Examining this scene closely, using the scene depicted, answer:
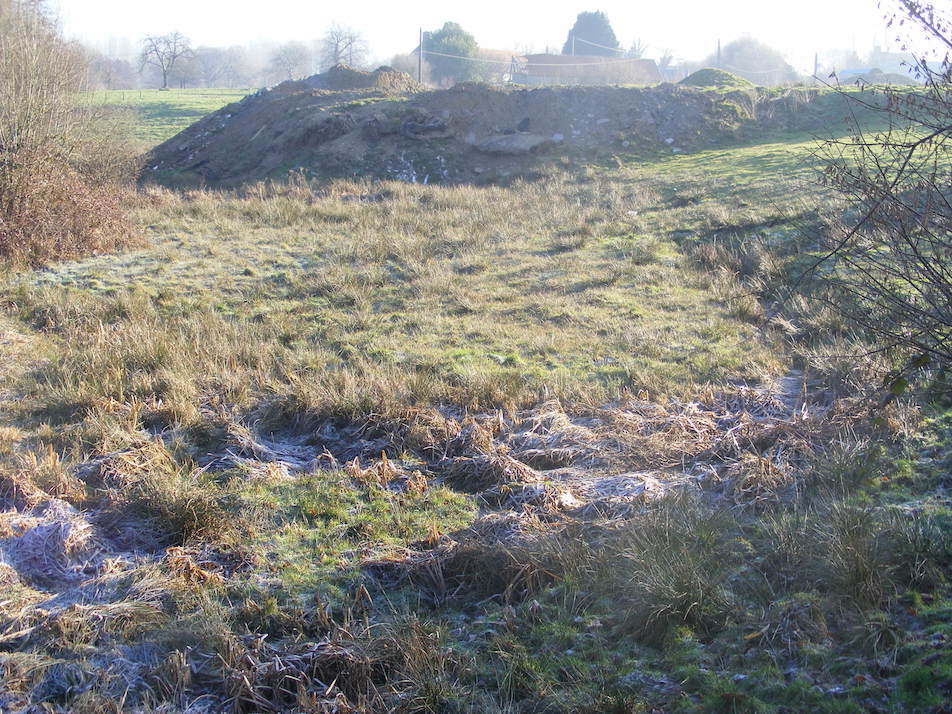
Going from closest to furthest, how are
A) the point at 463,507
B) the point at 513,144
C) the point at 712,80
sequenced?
the point at 463,507
the point at 513,144
the point at 712,80

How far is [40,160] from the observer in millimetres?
11148

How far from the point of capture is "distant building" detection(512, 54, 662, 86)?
54.2 metres

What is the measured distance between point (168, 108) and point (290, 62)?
33.9 meters

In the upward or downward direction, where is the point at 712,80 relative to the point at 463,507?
upward

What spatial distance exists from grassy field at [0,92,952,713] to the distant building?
48628mm

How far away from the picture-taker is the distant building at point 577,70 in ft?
178

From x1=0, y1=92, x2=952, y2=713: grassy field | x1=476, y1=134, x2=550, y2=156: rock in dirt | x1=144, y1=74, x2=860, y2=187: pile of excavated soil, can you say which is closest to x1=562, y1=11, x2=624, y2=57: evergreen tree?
x1=144, y1=74, x2=860, y2=187: pile of excavated soil

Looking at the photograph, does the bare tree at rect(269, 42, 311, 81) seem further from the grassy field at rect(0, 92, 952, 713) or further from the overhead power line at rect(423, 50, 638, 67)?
the grassy field at rect(0, 92, 952, 713)

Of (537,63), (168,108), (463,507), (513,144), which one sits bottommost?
(463,507)

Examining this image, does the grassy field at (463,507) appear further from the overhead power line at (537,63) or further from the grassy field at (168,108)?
the overhead power line at (537,63)

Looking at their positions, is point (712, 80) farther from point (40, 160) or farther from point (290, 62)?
point (290, 62)

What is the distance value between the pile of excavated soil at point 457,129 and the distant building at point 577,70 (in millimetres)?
27879

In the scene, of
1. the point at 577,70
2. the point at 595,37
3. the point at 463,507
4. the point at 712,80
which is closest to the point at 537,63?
the point at 577,70

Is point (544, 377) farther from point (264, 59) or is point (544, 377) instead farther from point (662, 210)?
point (264, 59)
